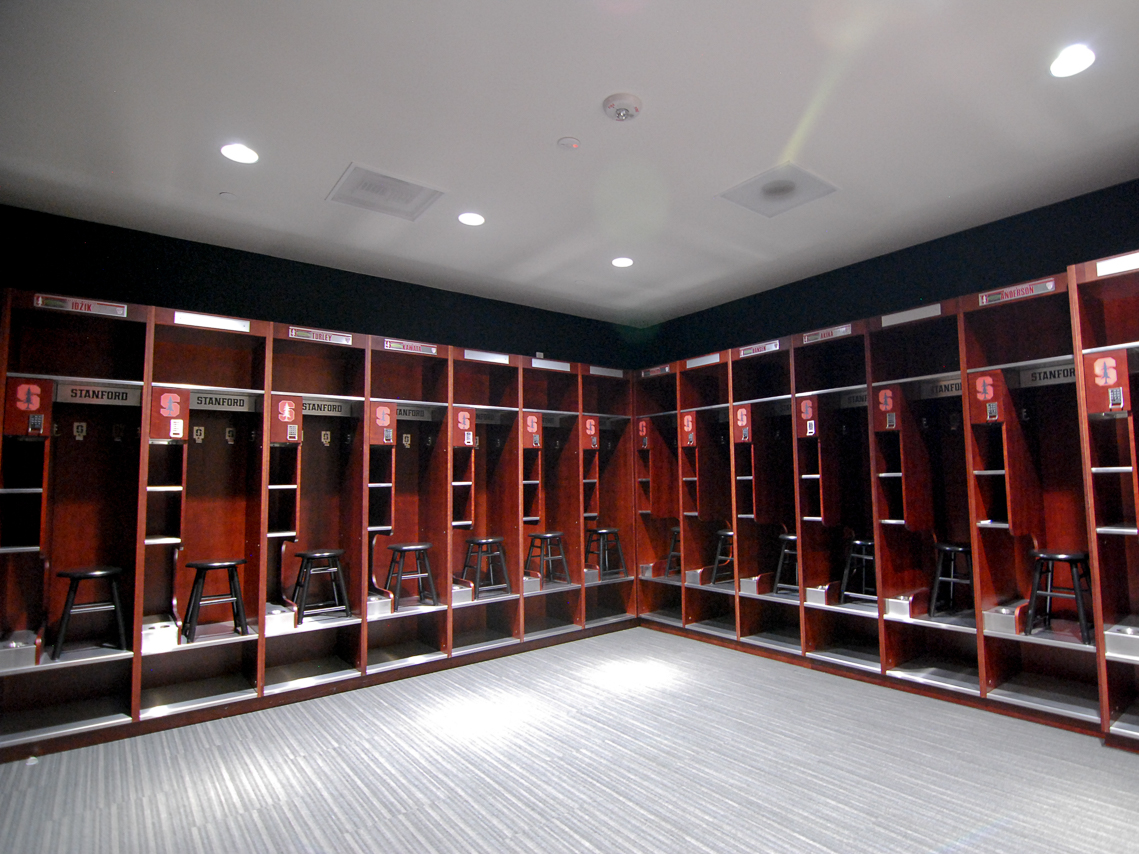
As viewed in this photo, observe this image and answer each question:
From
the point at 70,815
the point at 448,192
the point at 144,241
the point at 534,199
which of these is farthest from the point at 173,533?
the point at 534,199

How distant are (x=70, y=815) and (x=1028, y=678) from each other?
524 cm

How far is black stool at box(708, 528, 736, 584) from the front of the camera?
5.39 m

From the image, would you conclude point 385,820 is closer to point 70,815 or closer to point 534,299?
point 70,815

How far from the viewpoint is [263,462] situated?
4.03 metres

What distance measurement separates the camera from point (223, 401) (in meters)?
4.27

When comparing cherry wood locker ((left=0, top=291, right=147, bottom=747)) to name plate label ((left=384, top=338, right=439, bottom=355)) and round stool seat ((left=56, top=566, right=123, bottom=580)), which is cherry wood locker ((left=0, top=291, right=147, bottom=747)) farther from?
name plate label ((left=384, top=338, right=439, bottom=355))

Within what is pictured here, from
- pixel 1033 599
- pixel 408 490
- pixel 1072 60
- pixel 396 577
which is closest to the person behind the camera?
pixel 1072 60

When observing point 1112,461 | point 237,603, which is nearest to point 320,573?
point 237,603

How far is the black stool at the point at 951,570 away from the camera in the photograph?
13.2 feet

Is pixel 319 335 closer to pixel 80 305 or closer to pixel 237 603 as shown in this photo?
pixel 80 305

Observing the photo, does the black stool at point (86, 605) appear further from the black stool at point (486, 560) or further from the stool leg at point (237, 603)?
the black stool at point (486, 560)

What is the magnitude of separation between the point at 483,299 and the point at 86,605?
3.75 metres

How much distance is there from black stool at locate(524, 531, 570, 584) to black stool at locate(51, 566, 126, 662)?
2.94m

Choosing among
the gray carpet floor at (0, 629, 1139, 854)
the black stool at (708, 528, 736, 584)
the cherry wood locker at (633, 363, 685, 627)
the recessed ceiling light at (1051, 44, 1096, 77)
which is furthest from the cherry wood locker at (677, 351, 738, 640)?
the recessed ceiling light at (1051, 44, 1096, 77)
